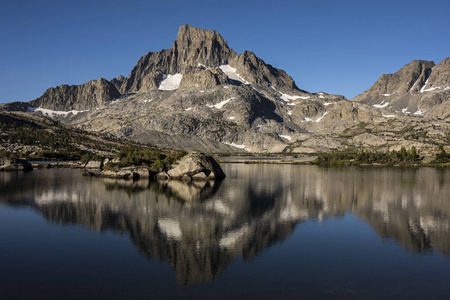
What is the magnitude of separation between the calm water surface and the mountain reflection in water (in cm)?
16

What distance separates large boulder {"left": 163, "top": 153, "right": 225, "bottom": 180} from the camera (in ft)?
296

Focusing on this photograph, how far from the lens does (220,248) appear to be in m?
31.3

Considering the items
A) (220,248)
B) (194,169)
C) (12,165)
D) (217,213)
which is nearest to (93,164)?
(12,165)

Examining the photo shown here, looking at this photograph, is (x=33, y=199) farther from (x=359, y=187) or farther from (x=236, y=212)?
(x=359, y=187)

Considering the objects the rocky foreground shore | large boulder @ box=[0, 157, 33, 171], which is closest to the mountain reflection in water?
the rocky foreground shore

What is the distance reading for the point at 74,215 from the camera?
45.1 metres

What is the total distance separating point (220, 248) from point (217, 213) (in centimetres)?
1528

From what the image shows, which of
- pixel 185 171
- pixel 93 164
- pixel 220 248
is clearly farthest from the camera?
pixel 93 164

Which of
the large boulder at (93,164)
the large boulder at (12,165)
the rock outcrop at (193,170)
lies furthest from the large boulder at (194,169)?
the large boulder at (12,165)

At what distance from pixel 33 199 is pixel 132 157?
4739cm

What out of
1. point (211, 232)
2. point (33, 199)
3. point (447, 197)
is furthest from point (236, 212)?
point (447, 197)

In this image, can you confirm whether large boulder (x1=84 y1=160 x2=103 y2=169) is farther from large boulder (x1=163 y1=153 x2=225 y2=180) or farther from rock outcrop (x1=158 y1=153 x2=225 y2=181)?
large boulder (x1=163 y1=153 x2=225 y2=180)

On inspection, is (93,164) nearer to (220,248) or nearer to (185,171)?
(185,171)

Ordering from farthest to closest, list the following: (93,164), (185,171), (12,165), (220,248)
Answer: (93,164) < (12,165) < (185,171) < (220,248)
